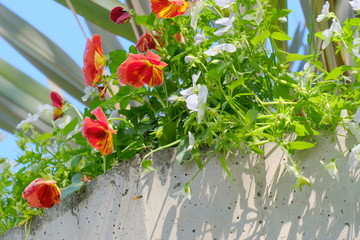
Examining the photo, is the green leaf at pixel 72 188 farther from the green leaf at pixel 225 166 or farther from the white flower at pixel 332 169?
the white flower at pixel 332 169

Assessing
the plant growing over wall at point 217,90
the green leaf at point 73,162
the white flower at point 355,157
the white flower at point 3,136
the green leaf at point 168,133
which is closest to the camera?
the white flower at point 355,157

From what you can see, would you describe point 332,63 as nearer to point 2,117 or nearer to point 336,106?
point 336,106

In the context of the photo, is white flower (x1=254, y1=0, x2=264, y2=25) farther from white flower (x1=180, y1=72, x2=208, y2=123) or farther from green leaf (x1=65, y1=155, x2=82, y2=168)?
green leaf (x1=65, y1=155, x2=82, y2=168)

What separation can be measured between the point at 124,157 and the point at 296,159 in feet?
1.00

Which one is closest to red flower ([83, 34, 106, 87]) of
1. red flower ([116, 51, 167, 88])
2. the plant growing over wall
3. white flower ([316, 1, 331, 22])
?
the plant growing over wall

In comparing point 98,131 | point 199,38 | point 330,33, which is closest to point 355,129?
point 330,33

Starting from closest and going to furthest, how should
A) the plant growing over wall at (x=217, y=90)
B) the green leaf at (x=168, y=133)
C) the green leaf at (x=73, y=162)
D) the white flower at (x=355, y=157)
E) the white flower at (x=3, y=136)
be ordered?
the white flower at (x=355, y=157)
the plant growing over wall at (x=217, y=90)
the green leaf at (x=168, y=133)
the green leaf at (x=73, y=162)
the white flower at (x=3, y=136)

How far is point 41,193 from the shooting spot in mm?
1018

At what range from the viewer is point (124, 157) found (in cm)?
103

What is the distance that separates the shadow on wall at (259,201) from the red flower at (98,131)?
0.28 ft

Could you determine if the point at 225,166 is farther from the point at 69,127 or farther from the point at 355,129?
the point at 69,127

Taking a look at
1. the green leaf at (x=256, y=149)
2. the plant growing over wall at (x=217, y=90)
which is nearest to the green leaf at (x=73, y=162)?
the plant growing over wall at (x=217, y=90)

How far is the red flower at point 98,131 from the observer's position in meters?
0.90

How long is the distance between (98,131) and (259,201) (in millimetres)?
260
